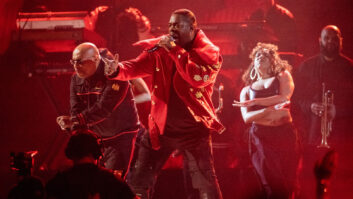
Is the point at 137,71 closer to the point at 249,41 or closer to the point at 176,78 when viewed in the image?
the point at 176,78

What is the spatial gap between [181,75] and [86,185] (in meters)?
1.86

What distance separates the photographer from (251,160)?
767 cm

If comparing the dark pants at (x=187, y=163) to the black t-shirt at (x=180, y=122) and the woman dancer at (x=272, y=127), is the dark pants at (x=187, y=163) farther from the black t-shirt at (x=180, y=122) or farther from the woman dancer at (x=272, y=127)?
the woman dancer at (x=272, y=127)

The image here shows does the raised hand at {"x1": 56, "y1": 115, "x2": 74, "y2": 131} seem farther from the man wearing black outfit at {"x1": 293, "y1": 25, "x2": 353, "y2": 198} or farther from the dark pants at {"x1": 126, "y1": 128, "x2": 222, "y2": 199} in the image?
the man wearing black outfit at {"x1": 293, "y1": 25, "x2": 353, "y2": 198}

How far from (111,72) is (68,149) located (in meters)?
1.46

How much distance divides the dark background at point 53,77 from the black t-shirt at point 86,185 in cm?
469

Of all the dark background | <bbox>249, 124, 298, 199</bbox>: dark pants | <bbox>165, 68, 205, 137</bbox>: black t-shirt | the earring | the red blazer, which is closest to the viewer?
the red blazer

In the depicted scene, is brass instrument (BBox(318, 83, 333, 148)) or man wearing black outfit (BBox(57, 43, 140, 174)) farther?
brass instrument (BBox(318, 83, 333, 148))

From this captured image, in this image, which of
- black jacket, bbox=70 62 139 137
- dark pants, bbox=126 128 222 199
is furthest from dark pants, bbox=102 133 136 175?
dark pants, bbox=126 128 222 199

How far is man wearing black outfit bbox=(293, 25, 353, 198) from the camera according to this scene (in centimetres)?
808

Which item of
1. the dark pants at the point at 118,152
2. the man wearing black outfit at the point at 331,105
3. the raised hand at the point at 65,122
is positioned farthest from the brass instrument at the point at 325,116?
the raised hand at the point at 65,122

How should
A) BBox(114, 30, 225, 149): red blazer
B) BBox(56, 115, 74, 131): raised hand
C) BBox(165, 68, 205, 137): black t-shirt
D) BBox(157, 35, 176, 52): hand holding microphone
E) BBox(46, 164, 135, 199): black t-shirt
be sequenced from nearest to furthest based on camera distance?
1. BBox(46, 164, 135, 199): black t-shirt
2. BBox(157, 35, 176, 52): hand holding microphone
3. BBox(114, 30, 225, 149): red blazer
4. BBox(165, 68, 205, 137): black t-shirt
5. BBox(56, 115, 74, 131): raised hand

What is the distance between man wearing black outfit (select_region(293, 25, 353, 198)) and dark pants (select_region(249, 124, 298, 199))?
0.91 metres

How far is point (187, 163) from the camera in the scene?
546 cm
